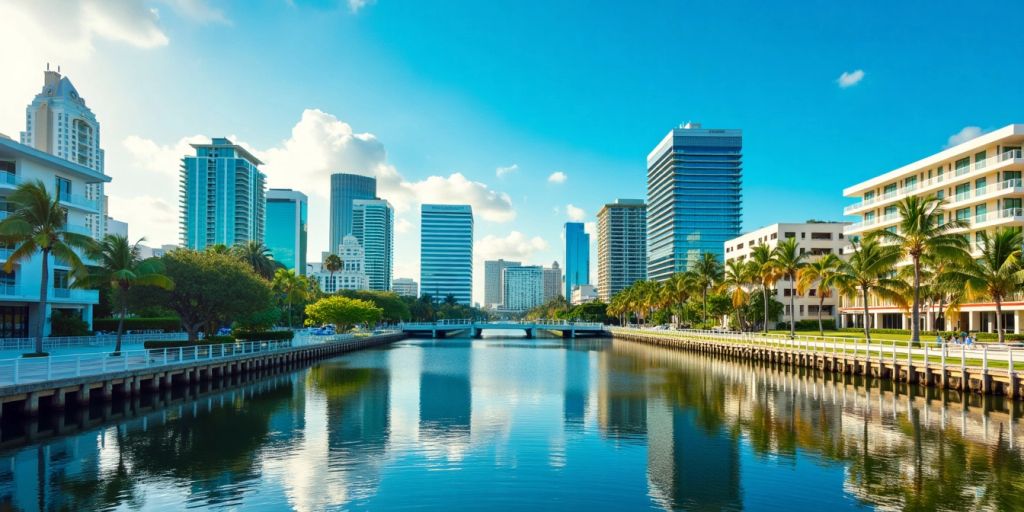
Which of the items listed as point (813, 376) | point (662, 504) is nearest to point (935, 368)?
point (813, 376)

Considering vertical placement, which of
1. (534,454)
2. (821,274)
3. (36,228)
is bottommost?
(534,454)

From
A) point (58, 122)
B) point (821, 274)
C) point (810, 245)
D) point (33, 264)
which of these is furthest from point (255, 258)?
point (58, 122)

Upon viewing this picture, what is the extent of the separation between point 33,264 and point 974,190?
9716 cm

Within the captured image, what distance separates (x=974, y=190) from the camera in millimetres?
72375

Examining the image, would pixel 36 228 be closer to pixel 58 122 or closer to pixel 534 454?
pixel 534 454

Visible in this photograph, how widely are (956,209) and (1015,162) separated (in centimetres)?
1015

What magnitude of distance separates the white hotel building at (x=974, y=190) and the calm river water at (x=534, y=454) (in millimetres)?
42782

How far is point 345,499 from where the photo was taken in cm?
1786

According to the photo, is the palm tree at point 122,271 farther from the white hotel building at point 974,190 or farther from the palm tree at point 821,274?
the white hotel building at point 974,190

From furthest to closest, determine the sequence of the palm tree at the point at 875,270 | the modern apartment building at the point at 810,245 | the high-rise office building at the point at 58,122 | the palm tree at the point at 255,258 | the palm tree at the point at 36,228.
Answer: the high-rise office building at the point at 58,122
the modern apartment building at the point at 810,245
the palm tree at the point at 255,258
the palm tree at the point at 875,270
the palm tree at the point at 36,228

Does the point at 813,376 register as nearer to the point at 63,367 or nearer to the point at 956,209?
the point at 956,209

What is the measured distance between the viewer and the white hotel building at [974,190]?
6694cm

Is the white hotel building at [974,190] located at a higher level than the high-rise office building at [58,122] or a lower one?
lower

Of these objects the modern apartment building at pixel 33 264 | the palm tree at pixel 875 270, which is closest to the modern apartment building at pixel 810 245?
the palm tree at pixel 875 270
